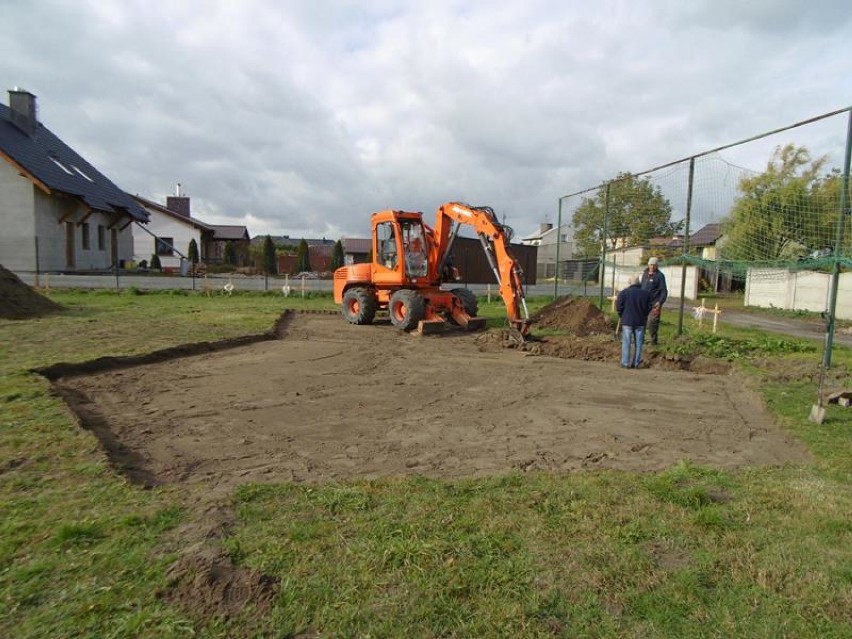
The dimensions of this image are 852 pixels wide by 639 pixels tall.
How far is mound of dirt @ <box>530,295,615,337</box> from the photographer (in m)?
13.3

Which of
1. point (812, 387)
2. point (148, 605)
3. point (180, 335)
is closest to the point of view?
point (148, 605)

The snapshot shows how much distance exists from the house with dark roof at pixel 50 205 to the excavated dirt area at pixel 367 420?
63.1ft

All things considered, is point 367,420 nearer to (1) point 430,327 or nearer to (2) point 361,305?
(1) point 430,327

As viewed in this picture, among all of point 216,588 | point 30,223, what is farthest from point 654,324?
point 30,223

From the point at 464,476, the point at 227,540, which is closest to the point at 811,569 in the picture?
the point at 464,476

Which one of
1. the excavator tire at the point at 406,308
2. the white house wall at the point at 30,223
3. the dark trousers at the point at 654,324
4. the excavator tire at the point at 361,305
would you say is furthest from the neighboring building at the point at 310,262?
the dark trousers at the point at 654,324

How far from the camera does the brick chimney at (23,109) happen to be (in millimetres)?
27969

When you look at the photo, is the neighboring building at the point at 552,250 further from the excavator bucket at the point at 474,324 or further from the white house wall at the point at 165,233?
the white house wall at the point at 165,233

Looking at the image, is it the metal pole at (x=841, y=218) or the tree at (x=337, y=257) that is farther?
the tree at (x=337, y=257)

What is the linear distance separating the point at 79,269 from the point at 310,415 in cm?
2682

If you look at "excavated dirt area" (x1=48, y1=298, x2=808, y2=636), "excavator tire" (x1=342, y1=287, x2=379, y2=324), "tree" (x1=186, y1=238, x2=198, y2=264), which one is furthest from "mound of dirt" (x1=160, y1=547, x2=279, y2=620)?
"tree" (x1=186, y1=238, x2=198, y2=264)

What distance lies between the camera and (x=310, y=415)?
6473 mm

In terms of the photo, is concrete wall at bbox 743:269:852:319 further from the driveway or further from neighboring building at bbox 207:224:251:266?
neighboring building at bbox 207:224:251:266

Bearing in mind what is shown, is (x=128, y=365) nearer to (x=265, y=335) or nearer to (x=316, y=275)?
(x=265, y=335)
